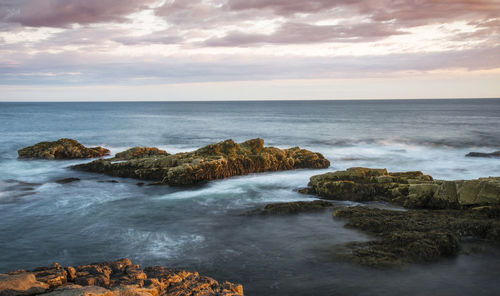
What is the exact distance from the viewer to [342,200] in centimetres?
1644

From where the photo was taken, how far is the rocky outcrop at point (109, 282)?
21.4ft

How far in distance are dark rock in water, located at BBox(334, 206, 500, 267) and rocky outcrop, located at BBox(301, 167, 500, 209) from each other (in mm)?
765

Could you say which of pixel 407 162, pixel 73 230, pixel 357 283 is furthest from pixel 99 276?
pixel 407 162

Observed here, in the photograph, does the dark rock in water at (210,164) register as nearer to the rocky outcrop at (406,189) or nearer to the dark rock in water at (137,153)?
the dark rock in water at (137,153)

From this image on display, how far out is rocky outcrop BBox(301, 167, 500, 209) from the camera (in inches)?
554

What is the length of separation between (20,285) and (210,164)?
15182 mm

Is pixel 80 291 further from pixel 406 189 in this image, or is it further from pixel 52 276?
pixel 406 189

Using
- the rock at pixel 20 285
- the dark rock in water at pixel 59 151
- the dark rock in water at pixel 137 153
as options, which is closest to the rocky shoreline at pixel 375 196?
the dark rock in water at pixel 137 153

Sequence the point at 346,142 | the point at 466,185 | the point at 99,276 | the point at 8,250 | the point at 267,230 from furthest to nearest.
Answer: the point at 346,142 < the point at 466,185 < the point at 267,230 < the point at 8,250 < the point at 99,276

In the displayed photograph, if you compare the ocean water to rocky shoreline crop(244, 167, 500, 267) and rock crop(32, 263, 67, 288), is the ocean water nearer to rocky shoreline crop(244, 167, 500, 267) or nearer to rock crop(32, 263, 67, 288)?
rocky shoreline crop(244, 167, 500, 267)

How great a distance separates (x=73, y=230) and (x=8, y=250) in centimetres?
217

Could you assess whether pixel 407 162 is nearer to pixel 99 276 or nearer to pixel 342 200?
pixel 342 200

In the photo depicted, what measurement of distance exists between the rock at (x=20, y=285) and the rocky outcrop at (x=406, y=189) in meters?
12.6

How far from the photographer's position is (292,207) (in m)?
15.1
